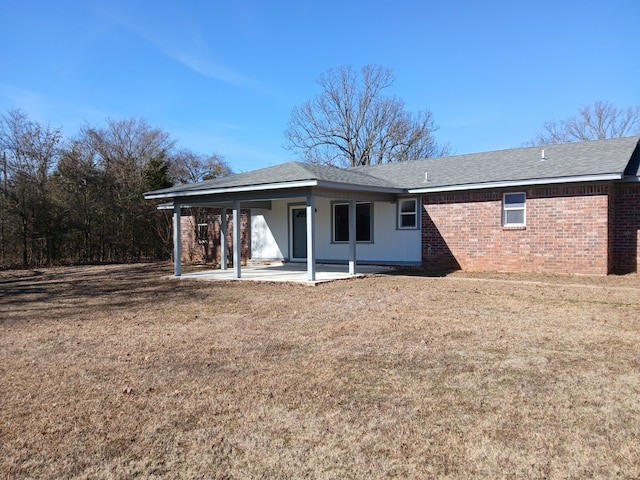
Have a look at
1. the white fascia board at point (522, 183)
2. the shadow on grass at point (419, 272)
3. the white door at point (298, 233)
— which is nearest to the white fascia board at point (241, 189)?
the shadow on grass at point (419, 272)

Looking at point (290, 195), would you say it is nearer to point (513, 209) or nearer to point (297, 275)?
point (297, 275)

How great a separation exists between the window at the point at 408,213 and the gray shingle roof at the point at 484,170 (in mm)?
569

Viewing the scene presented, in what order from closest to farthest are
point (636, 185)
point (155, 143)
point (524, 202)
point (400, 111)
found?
point (636, 185), point (524, 202), point (155, 143), point (400, 111)

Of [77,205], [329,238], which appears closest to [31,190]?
[77,205]

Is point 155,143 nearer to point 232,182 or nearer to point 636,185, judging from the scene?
point 232,182

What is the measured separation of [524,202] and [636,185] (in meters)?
2.72

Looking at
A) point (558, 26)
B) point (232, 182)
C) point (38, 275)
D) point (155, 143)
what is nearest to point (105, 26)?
point (232, 182)

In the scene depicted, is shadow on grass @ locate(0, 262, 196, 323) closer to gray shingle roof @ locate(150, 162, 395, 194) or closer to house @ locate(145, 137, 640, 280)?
house @ locate(145, 137, 640, 280)

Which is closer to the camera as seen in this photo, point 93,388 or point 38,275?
point 93,388

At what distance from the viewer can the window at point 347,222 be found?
1616 centimetres

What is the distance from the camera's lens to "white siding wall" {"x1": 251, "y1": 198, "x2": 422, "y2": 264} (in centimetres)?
1539

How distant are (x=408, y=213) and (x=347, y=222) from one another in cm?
223

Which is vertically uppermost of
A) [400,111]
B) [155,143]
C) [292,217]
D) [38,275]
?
[400,111]

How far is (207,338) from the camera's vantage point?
6.22 meters
